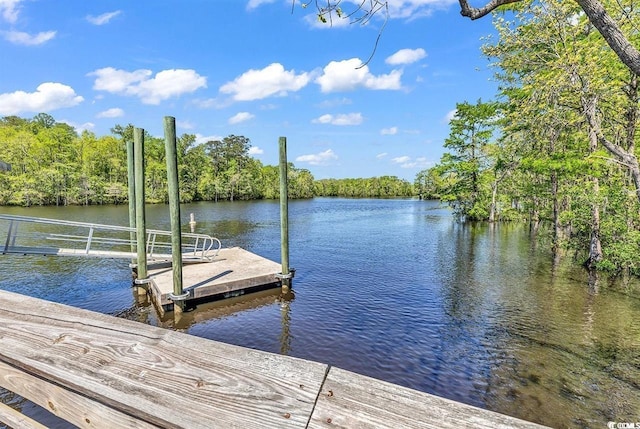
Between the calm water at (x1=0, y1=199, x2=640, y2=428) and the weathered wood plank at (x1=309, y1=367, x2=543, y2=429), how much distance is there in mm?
5722

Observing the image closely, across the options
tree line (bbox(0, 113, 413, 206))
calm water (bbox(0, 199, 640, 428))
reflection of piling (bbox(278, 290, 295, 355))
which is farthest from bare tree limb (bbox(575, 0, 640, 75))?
tree line (bbox(0, 113, 413, 206))

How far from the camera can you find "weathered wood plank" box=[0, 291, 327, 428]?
1001mm

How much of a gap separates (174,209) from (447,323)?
7721 millimetres

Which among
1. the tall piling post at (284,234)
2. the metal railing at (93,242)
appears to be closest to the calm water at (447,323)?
the tall piling post at (284,234)

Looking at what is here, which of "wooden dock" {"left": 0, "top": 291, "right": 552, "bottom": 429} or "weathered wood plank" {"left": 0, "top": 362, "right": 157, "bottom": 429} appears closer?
"wooden dock" {"left": 0, "top": 291, "right": 552, "bottom": 429}

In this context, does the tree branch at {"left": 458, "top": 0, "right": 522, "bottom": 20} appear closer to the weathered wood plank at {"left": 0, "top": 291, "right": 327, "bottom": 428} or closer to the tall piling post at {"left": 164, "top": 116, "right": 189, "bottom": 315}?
the weathered wood plank at {"left": 0, "top": 291, "right": 327, "bottom": 428}

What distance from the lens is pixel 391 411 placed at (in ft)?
3.18

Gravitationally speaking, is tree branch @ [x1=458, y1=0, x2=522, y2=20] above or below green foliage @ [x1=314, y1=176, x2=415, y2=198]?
below

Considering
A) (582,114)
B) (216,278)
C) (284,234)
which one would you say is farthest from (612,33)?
(582,114)

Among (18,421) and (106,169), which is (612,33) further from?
(106,169)

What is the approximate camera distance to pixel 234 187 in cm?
7706

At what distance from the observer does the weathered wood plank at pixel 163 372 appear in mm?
1001

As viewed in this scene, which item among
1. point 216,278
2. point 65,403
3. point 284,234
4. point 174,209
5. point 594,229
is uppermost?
point 174,209

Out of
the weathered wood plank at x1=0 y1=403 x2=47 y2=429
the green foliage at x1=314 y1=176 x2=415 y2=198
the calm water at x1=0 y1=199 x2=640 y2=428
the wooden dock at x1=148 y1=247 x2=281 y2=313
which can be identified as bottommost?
the calm water at x1=0 y1=199 x2=640 y2=428
